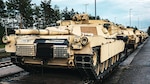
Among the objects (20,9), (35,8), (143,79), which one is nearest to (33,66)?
(143,79)

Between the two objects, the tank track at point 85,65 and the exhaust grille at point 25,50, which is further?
the exhaust grille at point 25,50

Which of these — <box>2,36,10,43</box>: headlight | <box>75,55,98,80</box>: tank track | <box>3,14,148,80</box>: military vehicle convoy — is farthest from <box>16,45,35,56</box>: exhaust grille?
<box>75,55,98,80</box>: tank track

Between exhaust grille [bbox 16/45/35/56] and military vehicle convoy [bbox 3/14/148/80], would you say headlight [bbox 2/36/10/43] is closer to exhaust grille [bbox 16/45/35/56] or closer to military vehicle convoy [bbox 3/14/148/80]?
military vehicle convoy [bbox 3/14/148/80]

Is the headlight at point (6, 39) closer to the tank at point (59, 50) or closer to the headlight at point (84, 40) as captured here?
the tank at point (59, 50)

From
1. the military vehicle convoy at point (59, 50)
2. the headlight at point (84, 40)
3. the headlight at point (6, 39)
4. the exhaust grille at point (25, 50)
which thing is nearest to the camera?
the headlight at point (84, 40)

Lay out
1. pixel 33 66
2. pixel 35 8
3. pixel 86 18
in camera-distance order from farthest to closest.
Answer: pixel 35 8, pixel 86 18, pixel 33 66

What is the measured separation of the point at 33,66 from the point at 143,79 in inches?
156

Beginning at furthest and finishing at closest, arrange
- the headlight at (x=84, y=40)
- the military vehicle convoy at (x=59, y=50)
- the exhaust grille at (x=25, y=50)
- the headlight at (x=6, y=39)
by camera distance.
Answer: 1. the headlight at (x=6, y=39)
2. the exhaust grille at (x=25, y=50)
3. the military vehicle convoy at (x=59, y=50)
4. the headlight at (x=84, y=40)

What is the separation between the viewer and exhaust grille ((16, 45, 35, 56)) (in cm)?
912

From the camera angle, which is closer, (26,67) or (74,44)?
(74,44)

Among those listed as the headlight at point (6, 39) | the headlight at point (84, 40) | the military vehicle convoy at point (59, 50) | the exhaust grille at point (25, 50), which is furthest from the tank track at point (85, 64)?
the headlight at point (6, 39)

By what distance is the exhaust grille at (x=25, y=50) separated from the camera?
29.9ft

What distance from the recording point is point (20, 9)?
4578 cm

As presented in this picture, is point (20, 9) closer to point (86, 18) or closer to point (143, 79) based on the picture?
point (86, 18)
